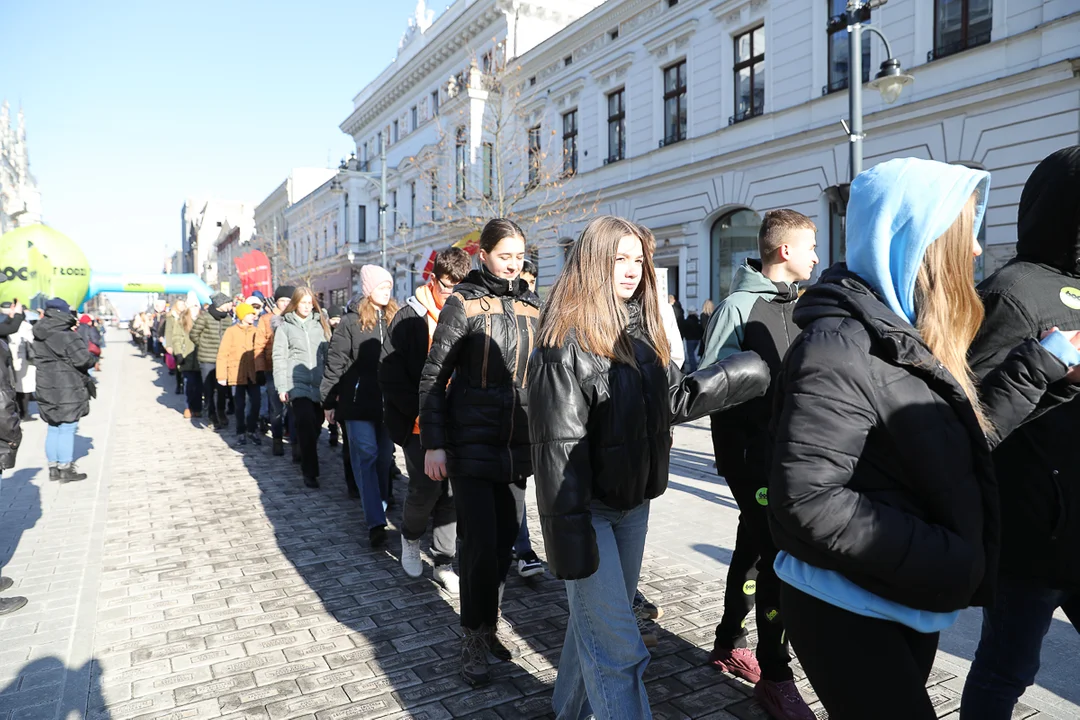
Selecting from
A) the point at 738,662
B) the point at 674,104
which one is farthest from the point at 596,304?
the point at 674,104

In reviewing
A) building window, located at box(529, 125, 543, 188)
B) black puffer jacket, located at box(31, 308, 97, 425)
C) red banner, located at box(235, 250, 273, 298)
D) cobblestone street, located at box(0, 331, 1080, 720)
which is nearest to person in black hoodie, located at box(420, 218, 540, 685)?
cobblestone street, located at box(0, 331, 1080, 720)

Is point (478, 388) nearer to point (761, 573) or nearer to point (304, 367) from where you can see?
point (761, 573)

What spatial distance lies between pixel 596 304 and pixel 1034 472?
1.30m

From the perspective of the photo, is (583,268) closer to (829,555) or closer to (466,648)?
(829,555)

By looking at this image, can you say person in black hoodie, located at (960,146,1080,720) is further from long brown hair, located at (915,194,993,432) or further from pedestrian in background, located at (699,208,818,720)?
pedestrian in background, located at (699,208,818,720)

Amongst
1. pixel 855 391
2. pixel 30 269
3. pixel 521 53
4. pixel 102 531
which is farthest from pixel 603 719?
pixel 521 53

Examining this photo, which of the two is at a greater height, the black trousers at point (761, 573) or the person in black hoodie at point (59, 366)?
the person in black hoodie at point (59, 366)

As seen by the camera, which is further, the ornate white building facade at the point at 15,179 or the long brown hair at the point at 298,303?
the ornate white building facade at the point at 15,179

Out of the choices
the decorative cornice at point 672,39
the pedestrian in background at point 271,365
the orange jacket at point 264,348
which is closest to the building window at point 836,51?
the decorative cornice at point 672,39

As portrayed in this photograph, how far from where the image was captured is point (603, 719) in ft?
7.68

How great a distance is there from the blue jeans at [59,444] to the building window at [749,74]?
50.3ft

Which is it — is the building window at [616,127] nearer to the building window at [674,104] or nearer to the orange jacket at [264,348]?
the building window at [674,104]

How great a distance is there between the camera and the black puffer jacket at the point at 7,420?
4465mm

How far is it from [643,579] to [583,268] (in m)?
2.73
